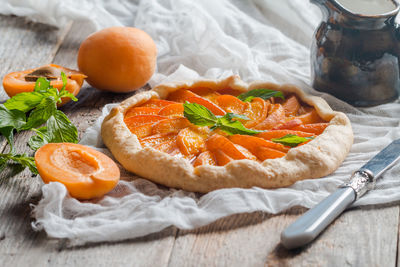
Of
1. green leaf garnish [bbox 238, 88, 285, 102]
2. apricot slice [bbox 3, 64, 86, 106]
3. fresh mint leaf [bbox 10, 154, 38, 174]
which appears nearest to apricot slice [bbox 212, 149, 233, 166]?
green leaf garnish [bbox 238, 88, 285, 102]

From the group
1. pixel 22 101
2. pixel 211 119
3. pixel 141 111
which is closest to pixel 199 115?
pixel 211 119

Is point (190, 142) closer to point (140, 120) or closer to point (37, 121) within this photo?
point (140, 120)

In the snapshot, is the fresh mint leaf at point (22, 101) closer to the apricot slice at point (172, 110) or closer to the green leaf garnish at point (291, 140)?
the apricot slice at point (172, 110)

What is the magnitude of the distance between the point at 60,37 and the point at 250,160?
2.24 m

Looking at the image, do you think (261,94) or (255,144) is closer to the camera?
(255,144)

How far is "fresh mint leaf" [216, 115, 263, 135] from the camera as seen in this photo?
100.0 inches

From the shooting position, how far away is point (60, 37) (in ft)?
13.2

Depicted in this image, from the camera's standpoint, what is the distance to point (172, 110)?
280cm

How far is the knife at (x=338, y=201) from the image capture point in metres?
1.96

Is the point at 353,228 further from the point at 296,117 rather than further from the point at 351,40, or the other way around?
the point at 351,40

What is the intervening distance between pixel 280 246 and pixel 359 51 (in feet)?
4.50

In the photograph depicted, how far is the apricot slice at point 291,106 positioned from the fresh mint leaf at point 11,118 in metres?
1.31

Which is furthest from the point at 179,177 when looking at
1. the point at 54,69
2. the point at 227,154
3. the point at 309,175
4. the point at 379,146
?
the point at 54,69

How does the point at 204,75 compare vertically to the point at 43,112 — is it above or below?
below
